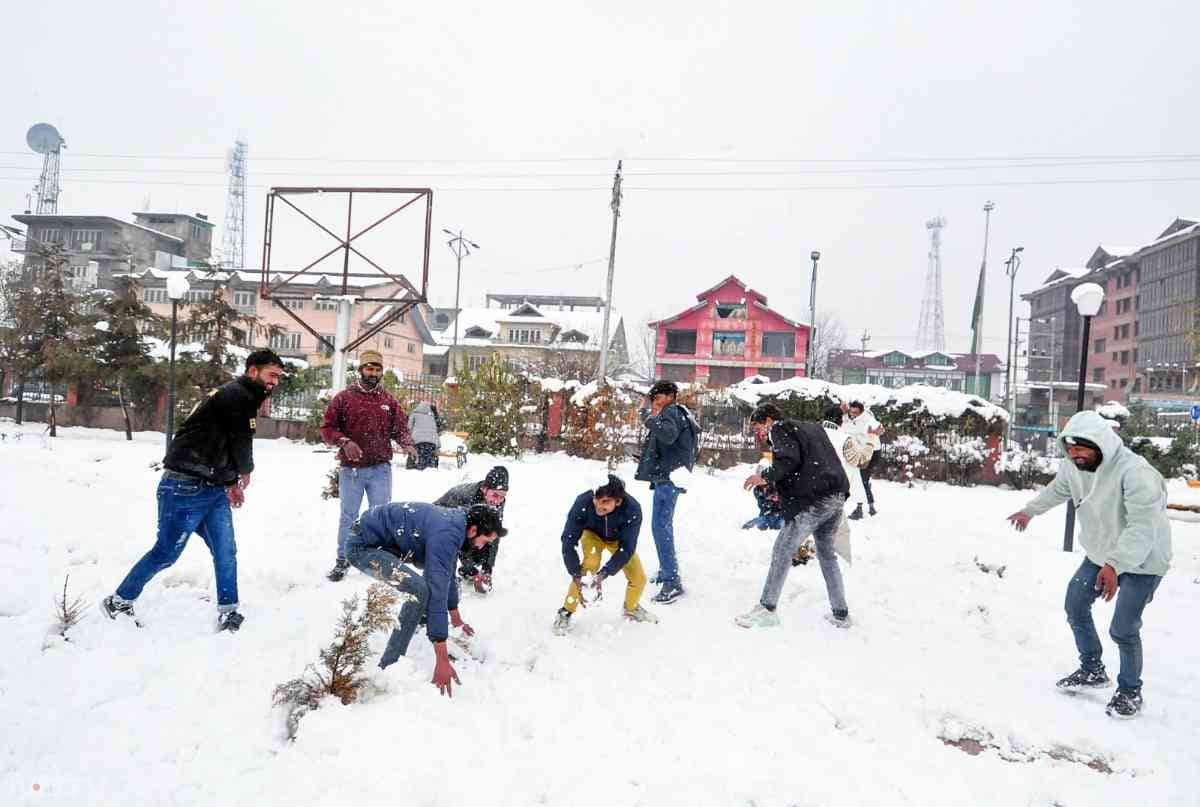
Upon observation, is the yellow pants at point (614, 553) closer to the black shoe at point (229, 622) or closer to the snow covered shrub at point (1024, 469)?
the black shoe at point (229, 622)

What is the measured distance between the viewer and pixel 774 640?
503cm

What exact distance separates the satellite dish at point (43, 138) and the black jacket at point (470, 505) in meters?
64.5

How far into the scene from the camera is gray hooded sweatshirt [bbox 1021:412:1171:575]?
4012mm

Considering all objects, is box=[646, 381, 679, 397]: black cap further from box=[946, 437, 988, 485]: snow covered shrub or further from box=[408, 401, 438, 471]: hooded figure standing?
box=[946, 437, 988, 485]: snow covered shrub

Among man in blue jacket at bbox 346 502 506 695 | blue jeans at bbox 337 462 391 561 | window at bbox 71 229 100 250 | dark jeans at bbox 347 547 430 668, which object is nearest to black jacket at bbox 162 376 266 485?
man in blue jacket at bbox 346 502 506 695

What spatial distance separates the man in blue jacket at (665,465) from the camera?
5.81 m

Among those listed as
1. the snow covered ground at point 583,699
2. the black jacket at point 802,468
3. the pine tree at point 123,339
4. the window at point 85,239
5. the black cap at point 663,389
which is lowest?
the snow covered ground at point 583,699

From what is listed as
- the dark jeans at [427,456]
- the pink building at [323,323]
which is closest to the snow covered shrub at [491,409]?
the dark jeans at [427,456]

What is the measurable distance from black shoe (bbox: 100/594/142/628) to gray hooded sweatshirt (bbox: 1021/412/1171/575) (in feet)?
18.6

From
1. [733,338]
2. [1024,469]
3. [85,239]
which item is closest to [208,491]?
[1024,469]

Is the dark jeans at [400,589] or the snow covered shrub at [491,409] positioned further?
the snow covered shrub at [491,409]

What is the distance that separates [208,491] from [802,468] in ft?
12.9

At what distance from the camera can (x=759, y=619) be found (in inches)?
209

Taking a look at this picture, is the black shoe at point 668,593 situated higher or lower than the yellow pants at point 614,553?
lower
